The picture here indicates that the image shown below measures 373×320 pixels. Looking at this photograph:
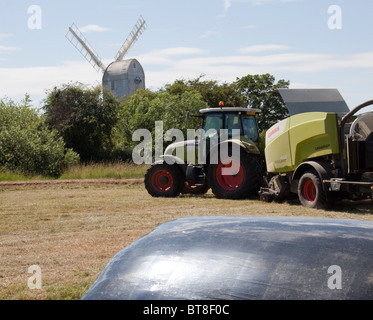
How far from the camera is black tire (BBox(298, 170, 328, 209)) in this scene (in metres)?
10.0

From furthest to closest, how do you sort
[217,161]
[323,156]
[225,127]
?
[225,127]
[217,161]
[323,156]

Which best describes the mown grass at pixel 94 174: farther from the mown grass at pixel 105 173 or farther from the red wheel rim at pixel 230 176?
the red wheel rim at pixel 230 176

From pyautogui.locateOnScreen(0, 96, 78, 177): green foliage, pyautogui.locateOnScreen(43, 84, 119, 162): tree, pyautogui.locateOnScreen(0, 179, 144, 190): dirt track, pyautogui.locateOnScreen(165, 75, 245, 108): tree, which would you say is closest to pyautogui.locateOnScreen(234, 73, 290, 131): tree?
pyautogui.locateOnScreen(165, 75, 245, 108): tree

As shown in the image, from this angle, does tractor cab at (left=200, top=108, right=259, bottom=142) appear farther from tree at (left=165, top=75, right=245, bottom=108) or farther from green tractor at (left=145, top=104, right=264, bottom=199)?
tree at (left=165, top=75, right=245, bottom=108)

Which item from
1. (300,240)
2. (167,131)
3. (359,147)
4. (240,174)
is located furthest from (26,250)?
(167,131)

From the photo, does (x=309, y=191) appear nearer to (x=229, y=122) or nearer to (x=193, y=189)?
(x=229, y=122)

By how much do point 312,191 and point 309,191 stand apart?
0.09m

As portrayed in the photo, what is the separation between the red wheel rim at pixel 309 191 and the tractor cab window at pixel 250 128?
130 inches

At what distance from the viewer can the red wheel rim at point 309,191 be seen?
34.1 feet

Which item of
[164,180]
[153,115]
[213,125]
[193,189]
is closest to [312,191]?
[213,125]

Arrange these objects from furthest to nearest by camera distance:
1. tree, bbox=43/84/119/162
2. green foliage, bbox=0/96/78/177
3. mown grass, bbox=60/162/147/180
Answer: tree, bbox=43/84/119/162
green foliage, bbox=0/96/78/177
mown grass, bbox=60/162/147/180

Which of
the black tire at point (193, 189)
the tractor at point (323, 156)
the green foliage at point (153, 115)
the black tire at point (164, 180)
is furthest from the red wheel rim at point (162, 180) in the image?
the green foliage at point (153, 115)

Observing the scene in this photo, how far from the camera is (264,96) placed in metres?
49.0
